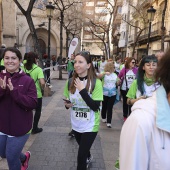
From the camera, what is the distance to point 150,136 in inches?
47.3

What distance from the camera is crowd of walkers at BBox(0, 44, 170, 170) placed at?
119 centimetres

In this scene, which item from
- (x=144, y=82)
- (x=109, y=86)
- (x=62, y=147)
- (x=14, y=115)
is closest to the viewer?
(x=14, y=115)

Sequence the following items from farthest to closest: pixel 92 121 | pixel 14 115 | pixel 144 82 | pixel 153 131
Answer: pixel 144 82 < pixel 92 121 < pixel 14 115 < pixel 153 131

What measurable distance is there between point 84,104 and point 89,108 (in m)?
0.09

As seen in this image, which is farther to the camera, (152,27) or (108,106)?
(152,27)

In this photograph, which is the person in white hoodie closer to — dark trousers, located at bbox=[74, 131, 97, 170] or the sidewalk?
dark trousers, located at bbox=[74, 131, 97, 170]

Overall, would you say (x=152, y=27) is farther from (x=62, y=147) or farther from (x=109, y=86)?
(x=62, y=147)

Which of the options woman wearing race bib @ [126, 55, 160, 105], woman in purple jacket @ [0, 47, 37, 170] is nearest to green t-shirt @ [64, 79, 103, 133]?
woman in purple jacket @ [0, 47, 37, 170]

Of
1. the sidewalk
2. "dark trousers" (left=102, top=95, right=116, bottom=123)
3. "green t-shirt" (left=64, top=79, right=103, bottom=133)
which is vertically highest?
"green t-shirt" (left=64, top=79, right=103, bottom=133)

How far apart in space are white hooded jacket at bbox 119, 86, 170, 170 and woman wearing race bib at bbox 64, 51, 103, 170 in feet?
5.52

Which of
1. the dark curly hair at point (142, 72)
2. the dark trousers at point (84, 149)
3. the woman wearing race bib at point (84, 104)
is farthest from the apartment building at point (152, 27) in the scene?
the dark trousers at point (84, 149)

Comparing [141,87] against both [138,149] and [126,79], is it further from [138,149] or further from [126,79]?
[138,149]

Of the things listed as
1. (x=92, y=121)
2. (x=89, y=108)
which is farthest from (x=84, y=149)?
(x=89, y=108)

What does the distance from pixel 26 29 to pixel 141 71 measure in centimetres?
3549
